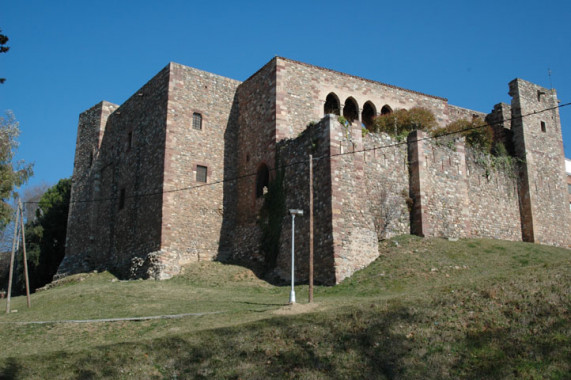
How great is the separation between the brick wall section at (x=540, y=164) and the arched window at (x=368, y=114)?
7.91 metres

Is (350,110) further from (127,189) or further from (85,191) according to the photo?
(85,191)

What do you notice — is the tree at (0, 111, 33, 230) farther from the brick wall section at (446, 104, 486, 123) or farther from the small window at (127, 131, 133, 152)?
the brick wall section at (446, 104, 486, 123)

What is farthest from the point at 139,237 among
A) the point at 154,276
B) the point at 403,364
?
the point at 403,364

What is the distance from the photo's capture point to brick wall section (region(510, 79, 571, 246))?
3030 cm

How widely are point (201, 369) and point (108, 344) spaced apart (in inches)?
128

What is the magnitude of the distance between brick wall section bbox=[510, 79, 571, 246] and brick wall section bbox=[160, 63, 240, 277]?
15617 mm

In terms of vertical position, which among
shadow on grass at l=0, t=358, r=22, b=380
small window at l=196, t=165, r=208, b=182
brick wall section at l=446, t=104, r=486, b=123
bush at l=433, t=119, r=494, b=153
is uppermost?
brick wall section at l=446, t=104, r=486, b=123

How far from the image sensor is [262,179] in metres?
27.6

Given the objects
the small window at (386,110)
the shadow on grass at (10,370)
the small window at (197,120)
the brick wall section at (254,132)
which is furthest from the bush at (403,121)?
the shadow on grass at (10,370)

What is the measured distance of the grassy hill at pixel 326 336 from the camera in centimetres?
1184

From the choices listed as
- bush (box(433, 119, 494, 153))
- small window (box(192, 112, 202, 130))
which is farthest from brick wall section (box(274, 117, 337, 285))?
bush (box(433, 119, 494, 153))

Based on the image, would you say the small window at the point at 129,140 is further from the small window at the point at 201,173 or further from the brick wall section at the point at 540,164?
the brick wall section at the point at 540,164

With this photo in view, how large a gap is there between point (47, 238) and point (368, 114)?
76.0 feet

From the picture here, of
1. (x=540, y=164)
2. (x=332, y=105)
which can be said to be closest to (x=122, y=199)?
(x=332, y=105)
